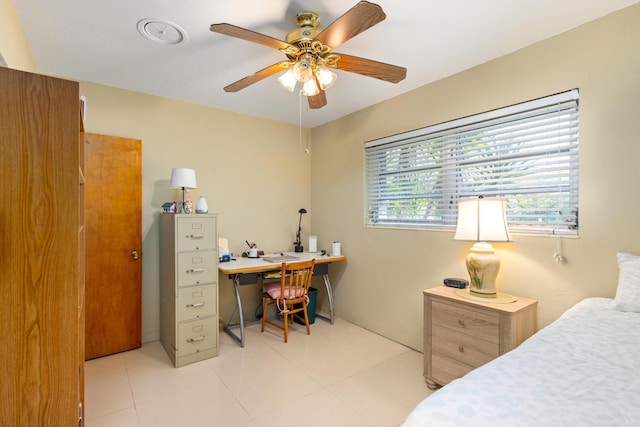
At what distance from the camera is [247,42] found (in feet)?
6.76

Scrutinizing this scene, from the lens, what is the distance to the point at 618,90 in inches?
68.6

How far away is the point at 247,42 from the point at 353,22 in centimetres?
93

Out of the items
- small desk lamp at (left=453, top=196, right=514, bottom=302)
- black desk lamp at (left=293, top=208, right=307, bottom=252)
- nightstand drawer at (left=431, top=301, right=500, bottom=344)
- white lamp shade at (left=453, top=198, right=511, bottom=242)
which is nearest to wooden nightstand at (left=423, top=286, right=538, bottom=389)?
nightstand drawer at (left=431, top=301, right=500, bottom=344)

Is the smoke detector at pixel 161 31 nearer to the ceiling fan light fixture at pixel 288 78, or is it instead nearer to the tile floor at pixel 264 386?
the ceiling fan light fixture at pixel 288 78

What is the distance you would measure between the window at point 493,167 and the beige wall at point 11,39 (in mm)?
2741

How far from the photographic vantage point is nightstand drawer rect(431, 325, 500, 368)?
191cm

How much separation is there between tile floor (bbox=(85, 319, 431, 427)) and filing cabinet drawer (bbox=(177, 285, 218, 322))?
16.3 inches

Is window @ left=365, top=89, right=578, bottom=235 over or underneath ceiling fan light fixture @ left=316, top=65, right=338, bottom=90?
underneath

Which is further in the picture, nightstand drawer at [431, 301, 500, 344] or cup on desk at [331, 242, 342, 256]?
cup on desk at [331, 242, 342, 256]

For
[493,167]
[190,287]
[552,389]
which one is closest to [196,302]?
[190,287]

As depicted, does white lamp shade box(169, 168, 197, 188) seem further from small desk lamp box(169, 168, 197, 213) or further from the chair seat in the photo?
the chair seat

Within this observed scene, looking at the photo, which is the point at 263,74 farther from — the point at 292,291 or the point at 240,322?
the point at 240,322

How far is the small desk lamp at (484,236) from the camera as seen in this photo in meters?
2.01

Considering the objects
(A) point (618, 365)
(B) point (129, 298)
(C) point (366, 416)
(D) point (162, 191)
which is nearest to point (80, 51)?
(D) point (162, 191)
